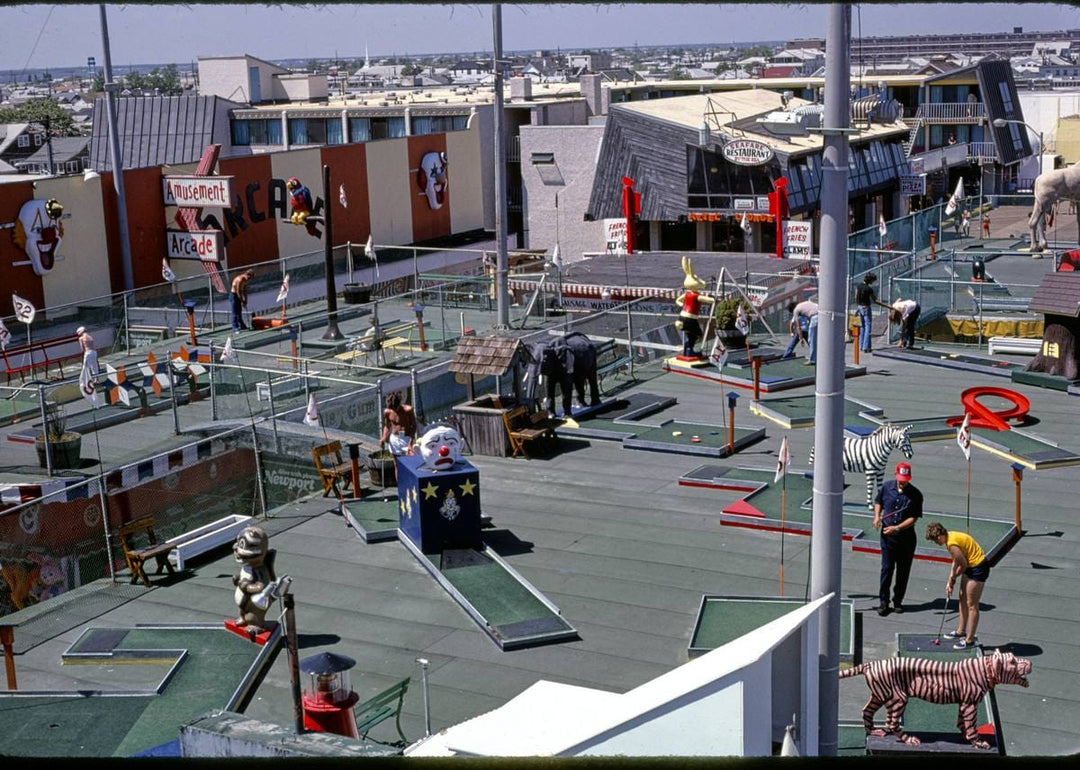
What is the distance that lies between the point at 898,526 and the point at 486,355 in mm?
9069

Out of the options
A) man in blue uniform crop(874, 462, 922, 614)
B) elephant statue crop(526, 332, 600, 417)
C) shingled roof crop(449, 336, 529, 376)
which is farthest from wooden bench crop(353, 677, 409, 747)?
elephant statue crop(526, 332, 600, 417)

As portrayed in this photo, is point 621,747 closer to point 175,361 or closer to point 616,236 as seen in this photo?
point 175,361

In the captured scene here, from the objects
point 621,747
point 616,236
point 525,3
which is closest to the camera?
point 525,3

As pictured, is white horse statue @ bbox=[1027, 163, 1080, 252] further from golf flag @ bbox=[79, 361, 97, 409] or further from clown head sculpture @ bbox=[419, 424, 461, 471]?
golf flag @ bbox=[79, 361, 97, 409]

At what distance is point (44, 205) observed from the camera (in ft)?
116

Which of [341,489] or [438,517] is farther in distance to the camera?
[341,489]

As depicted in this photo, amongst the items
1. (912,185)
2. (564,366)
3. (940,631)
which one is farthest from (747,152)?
(940,631)

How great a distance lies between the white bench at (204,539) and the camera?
50.9 ft

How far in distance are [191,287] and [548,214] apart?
84.3ft

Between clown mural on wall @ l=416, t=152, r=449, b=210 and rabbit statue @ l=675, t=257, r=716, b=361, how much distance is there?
1051 inches

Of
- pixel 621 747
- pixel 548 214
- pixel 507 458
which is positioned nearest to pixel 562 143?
pixel 548 214

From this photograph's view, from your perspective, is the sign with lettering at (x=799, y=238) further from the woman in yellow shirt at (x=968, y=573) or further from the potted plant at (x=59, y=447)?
the woman in yellow shirt at (x=968, y=573)

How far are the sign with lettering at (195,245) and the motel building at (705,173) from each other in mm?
17964

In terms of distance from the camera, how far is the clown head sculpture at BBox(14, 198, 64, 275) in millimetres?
35031
